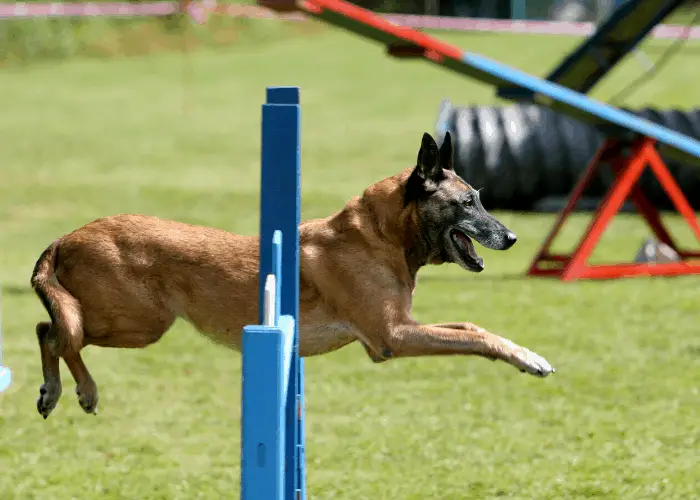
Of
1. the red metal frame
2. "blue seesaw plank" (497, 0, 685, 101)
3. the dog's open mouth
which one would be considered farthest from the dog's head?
"blue seesaw plank" (497, 0, 685, 101)

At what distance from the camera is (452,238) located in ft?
16.2

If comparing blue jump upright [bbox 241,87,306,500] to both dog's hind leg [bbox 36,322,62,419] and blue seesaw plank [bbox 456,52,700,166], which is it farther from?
blue seesaw plank [bbox 456,52,700,166]

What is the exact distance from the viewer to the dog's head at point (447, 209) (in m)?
4.86

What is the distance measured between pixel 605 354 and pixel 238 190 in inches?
320

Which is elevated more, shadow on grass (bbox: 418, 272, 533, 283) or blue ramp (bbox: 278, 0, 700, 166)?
blue ramp (bbox: 278, 0, 700, 166)

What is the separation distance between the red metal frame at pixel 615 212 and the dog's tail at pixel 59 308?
6.74 meters

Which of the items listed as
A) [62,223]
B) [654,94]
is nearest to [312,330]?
[62,223]

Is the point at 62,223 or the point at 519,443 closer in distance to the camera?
the point at 519,443

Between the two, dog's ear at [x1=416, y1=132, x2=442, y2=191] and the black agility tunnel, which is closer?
dog's ear at [x1=416, y1=132, x2=442, y2=191]

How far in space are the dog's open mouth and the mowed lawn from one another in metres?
1.58

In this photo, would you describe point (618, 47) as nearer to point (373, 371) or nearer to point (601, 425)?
point (373, 371)

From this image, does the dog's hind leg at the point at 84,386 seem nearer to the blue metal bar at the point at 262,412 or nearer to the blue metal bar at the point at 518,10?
the blue metal bar at the point at 262,412

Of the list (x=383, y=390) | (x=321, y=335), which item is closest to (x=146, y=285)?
(x=321, y=335)

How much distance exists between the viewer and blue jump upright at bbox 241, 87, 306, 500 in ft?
10.5
